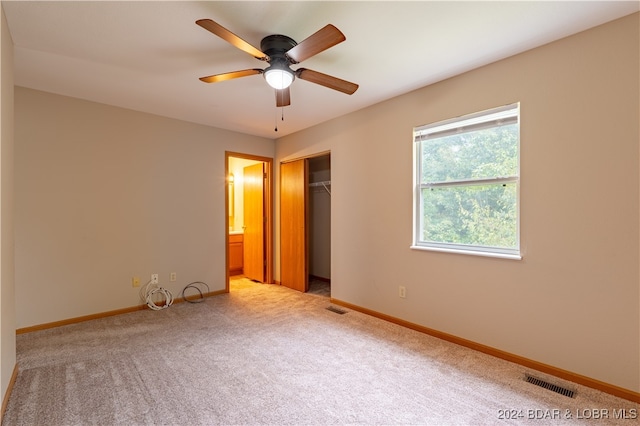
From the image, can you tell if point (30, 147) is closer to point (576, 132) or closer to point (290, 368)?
point (290, 368)

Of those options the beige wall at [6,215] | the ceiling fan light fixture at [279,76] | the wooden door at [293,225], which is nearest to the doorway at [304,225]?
the wooden door at [293,225]

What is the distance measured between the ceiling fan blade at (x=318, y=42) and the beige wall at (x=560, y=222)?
1.56 meters

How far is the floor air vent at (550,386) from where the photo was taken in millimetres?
1987

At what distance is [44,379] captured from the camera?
2.13m

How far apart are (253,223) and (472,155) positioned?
374cm

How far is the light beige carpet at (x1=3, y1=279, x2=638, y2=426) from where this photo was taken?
5.85 ft

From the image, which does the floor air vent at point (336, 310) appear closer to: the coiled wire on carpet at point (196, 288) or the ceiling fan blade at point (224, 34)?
the coiled wire on carpet at point (196, 288)

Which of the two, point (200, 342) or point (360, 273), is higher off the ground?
point (360, 273)

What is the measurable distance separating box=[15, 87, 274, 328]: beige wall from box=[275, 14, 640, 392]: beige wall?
2.81 meters

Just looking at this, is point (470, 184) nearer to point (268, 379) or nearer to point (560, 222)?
point (560, 222)

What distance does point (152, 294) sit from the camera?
149 inches

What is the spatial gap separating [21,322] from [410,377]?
3.73 meters

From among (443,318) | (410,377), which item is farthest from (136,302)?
(443,318)

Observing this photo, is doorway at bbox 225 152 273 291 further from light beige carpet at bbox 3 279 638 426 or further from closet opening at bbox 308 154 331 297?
light beige carpet at bbox 3 279 638 426
